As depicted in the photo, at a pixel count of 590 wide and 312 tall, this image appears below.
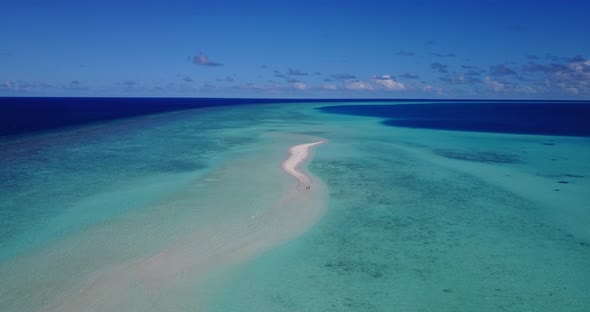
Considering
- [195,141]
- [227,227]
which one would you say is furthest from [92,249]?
[195,141]

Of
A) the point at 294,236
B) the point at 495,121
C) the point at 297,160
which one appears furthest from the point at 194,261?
the point at 495,121

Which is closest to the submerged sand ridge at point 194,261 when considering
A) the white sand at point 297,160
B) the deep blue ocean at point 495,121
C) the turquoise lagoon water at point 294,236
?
Result: the turquoise lagoon water at point 294,236

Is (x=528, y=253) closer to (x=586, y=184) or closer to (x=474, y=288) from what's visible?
(x=474, y=288)

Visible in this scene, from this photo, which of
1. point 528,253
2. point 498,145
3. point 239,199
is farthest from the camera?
point 498,145

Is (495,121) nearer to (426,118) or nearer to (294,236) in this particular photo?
(426,118)

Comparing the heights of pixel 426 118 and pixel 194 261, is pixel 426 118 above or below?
above

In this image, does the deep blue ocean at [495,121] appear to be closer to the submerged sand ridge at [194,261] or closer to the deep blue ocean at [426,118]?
the deep blue ocean at [426,118]

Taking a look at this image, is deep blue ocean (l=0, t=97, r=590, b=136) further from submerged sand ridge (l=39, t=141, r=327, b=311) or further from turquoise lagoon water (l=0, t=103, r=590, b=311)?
submerged sand ridge (l=39, t=141, r=327, b=311)
